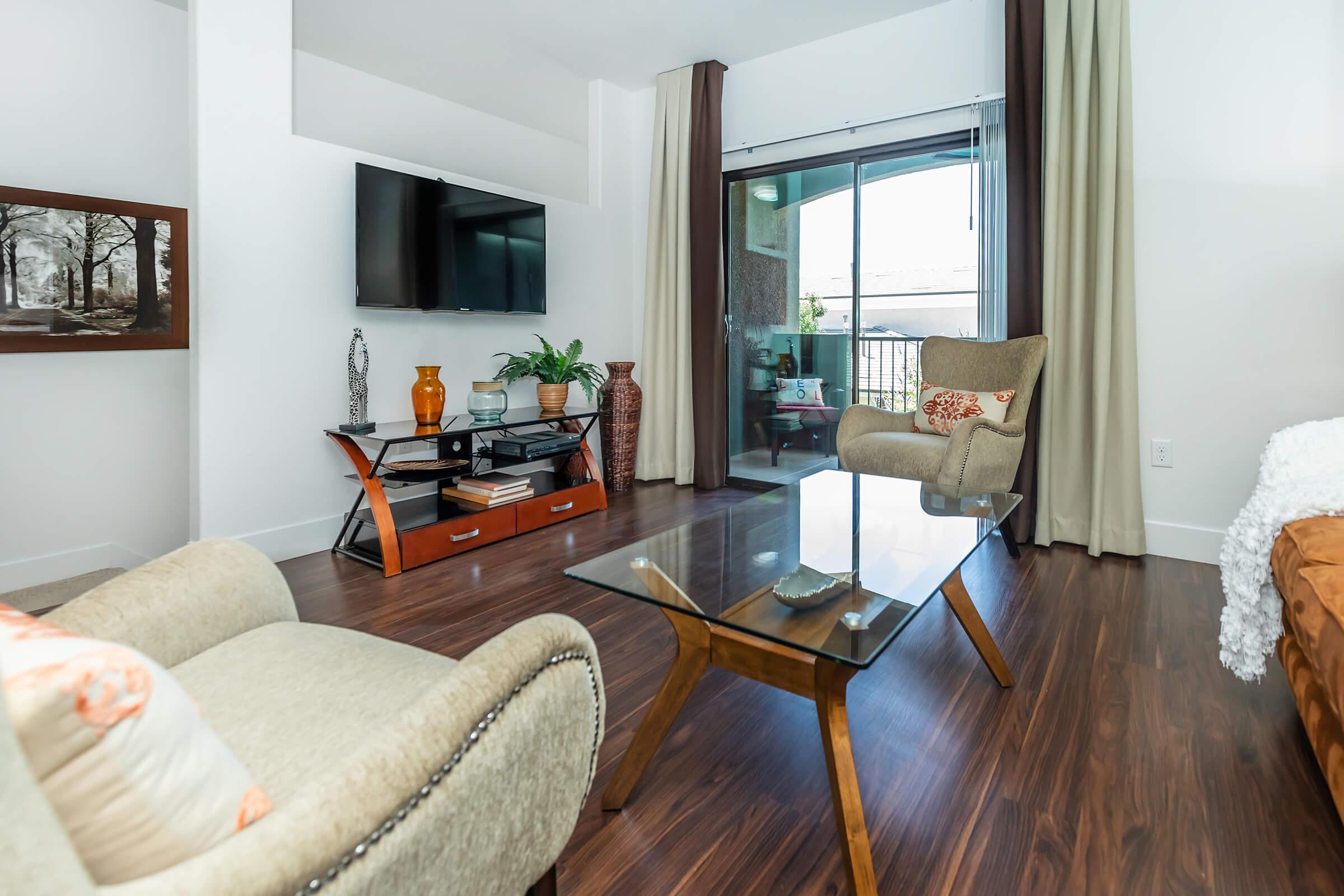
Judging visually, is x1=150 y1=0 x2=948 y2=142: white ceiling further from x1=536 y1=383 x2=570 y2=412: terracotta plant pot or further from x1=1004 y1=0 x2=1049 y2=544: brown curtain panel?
x1=536 y1=383 x2=570 y2=412: terracotta plant pot

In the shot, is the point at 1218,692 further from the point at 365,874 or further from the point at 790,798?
the point at 365,874

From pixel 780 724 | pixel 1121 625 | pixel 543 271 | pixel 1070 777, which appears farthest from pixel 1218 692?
pixel 543 271

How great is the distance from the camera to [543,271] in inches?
157

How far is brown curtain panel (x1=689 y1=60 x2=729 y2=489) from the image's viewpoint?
168 inches

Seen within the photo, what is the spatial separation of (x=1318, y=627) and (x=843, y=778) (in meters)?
0.82

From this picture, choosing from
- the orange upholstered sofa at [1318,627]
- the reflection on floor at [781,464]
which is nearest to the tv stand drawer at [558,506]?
the reflection on floor at [781,464]

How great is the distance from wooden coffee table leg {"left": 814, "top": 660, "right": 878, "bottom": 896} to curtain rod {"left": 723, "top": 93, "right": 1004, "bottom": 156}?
3253 millimetres

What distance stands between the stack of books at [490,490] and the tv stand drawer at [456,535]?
45mm

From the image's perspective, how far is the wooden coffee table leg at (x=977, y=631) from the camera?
72.4 inches

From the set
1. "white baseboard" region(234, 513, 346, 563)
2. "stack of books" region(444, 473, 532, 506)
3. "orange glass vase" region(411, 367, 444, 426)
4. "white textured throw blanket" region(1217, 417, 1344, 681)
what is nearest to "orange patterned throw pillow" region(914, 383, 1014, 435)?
"white textured throw blanket" region(1217, 417, 1344, 681)

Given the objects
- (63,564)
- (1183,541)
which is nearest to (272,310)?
(63,564)

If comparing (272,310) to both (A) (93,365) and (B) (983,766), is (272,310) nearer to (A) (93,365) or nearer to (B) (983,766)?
(A) (93,365)

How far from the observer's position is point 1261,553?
62.6 inches

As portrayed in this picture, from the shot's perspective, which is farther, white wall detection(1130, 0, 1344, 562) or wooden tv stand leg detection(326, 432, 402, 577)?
wooden tv stand leg detection(326, 432, 402, 577)
